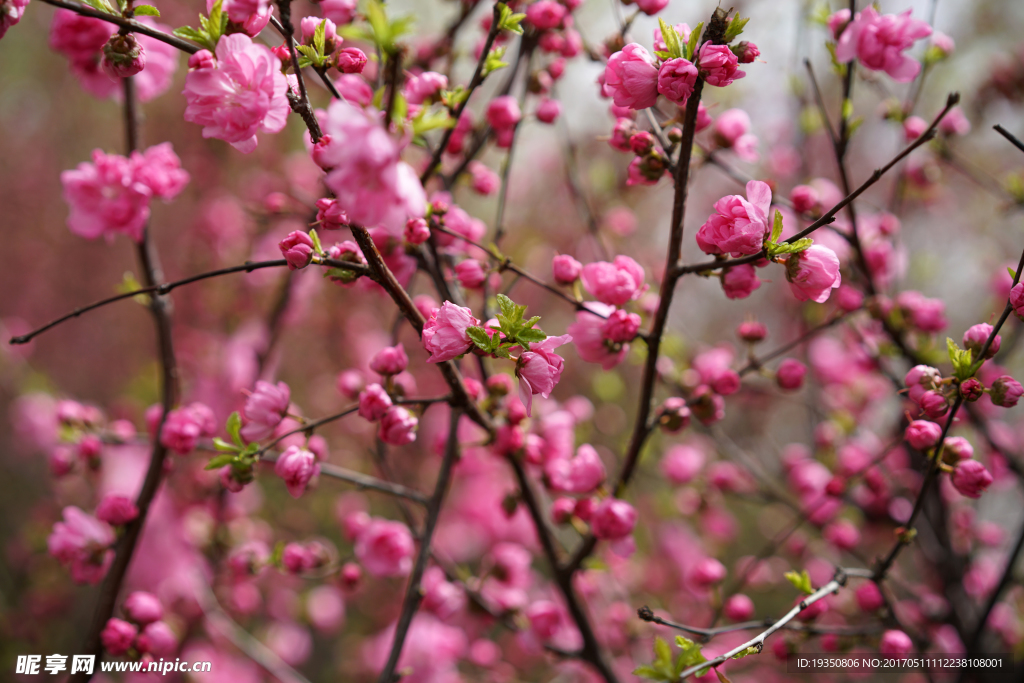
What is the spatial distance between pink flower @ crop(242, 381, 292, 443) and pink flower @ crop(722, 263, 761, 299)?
0.84 meters

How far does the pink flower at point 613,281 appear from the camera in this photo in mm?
1035

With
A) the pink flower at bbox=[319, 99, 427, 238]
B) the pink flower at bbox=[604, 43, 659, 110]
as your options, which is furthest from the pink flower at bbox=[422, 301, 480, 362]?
the pink flower at bbox=[604, 43, 659, 110]

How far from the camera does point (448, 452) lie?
125 centimetres

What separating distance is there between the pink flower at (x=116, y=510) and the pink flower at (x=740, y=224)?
4.47 feet

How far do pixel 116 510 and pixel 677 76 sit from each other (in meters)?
1.46

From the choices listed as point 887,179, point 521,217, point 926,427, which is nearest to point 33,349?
point 521,217

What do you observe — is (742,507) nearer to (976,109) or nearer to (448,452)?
(976,109)

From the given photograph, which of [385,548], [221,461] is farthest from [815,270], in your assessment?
[385,548]

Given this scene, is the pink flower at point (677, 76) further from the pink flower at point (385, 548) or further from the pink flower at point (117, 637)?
the pink flower at point (117, 637)

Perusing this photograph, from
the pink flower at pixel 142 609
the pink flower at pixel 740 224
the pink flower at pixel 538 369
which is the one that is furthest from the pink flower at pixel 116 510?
the pink flower at pixel 740 224

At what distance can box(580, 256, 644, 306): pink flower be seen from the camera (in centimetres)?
104

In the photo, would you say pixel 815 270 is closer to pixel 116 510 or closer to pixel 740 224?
pixel 740 224

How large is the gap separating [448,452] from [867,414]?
1.86 metres

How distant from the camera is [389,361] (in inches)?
41.9
